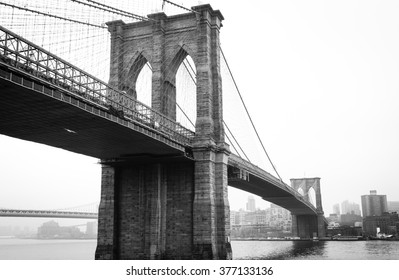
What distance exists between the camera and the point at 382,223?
120 metres

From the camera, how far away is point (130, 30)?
50156 millimetres

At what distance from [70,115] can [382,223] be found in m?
109

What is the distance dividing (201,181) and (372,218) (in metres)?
89.9

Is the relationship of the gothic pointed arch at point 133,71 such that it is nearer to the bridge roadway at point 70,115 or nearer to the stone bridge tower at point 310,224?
the bridge roadway at point 70,115

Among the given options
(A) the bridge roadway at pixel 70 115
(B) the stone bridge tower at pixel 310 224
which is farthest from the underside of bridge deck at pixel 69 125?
(B) the stone bridge tower at pixel 310 224

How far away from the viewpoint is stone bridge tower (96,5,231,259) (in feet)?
140

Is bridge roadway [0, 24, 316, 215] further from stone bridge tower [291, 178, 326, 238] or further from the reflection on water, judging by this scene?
stone bridge tower [291, 178, 326, 238]

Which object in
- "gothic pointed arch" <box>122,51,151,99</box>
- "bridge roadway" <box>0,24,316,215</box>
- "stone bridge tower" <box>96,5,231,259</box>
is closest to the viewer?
"bridge roadway" <box>0,24,316,215</box>

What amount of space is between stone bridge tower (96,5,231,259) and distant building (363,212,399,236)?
8295 centimetres

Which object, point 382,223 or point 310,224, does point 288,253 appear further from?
point 310,224

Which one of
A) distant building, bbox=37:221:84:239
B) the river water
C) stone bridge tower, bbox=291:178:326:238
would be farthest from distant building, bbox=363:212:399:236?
distant building, bbox=37:221:84:239

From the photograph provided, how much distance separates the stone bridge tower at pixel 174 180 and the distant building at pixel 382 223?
8295 centimetres

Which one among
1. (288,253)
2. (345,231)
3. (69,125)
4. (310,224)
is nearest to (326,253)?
(288,253)
